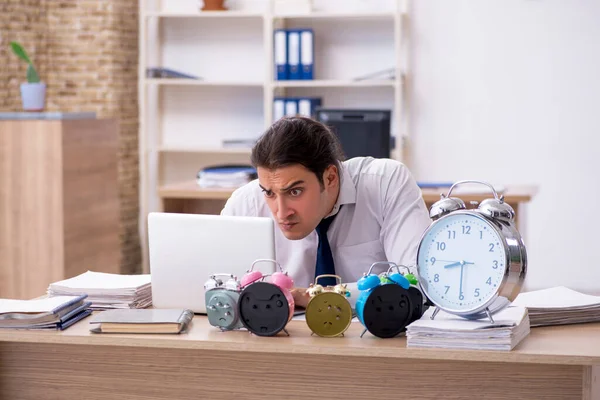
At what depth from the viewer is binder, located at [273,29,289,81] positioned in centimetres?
577

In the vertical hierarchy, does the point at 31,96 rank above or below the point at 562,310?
above

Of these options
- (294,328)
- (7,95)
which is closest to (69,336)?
(294,328)

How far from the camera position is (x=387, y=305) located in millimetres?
1836

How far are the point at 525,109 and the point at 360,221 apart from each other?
11.8 ft

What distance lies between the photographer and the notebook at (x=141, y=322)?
75.0 inches

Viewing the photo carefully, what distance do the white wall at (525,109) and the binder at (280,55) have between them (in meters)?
0.85

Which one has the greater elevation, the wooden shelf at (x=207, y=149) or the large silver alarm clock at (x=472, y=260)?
the wooden shelf at (x=207, y=149)

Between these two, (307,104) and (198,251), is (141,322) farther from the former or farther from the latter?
(307,104)

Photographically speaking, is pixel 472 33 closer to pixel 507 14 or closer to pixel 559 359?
pixel 507 14

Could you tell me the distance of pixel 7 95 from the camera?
18.7ft

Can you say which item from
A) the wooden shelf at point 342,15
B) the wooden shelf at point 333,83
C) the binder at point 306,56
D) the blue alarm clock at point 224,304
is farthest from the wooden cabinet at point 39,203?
the blue alarm clock at point 224,304

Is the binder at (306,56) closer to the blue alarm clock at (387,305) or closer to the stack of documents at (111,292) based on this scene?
the stack of documents at (111,292)

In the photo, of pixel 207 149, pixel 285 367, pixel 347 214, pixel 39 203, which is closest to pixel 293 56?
pixel 207 149

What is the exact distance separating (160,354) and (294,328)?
0.33 m
